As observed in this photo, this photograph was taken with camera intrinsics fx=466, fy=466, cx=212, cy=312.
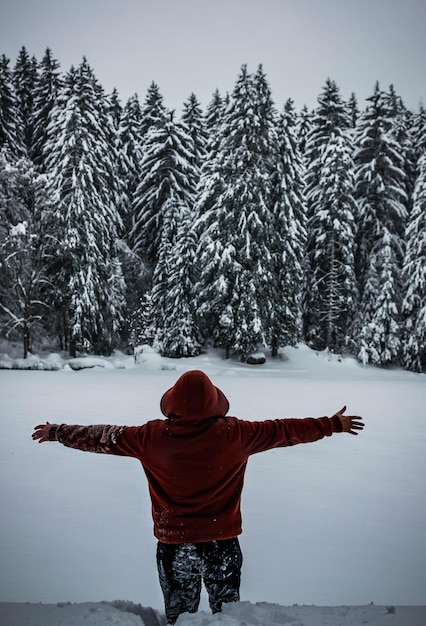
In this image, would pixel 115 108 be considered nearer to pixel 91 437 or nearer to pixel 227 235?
pixel 227 235

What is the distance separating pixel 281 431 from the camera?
2.34 meters

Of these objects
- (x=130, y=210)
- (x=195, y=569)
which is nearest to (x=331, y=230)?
(x=130, y=210)

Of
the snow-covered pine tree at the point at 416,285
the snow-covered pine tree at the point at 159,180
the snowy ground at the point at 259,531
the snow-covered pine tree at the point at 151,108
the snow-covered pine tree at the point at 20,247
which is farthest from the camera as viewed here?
the snow-covered pine tree at the point at 151,108

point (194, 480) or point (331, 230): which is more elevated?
point (331, 230)

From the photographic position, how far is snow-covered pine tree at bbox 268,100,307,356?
856 inches

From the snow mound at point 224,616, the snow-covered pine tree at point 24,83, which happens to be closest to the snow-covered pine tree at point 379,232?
the snow mound at point 224,616

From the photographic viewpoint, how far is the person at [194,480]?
2176 mm

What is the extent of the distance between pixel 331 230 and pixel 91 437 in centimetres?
2220

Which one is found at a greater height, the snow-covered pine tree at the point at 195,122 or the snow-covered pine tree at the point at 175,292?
the snow-covered pine tree at the point at 195,122

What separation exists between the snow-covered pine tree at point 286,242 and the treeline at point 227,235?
72 millimetres

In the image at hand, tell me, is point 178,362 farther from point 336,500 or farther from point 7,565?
point 7,565

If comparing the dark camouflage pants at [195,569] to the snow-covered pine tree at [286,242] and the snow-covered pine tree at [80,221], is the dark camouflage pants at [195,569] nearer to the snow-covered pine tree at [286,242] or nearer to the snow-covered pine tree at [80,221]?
the snow-covered pine tree at [286,242]

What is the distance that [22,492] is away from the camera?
529cm

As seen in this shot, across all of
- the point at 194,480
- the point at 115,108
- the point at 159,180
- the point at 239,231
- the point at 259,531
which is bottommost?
the point at 259,531
